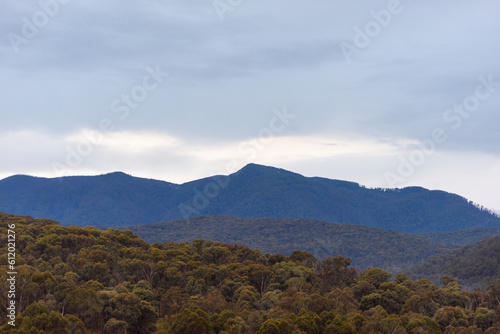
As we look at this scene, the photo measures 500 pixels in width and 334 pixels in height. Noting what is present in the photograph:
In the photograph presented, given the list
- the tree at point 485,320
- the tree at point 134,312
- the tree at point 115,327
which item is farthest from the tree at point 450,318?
the tree at point 115,327

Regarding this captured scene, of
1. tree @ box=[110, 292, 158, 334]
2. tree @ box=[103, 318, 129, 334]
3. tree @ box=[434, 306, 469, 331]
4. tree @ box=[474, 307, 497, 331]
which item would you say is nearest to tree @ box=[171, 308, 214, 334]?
tree @ box=[103, 318, 129, 334]

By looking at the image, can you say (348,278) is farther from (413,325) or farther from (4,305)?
(4,305)

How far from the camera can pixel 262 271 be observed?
89.0 metres

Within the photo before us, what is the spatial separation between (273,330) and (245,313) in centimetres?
861

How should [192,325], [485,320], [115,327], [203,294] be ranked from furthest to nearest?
1. [203,294]
2. [485,320]
3. [115,327]
4. [192,325]

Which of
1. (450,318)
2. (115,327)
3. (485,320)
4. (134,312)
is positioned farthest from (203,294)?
(485,320)

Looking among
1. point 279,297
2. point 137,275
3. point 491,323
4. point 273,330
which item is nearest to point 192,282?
point 137,275

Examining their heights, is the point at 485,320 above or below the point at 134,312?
below

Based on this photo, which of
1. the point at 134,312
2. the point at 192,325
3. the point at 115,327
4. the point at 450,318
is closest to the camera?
the point at 192,325

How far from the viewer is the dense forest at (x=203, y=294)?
62.4 metres

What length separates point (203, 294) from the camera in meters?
82.4

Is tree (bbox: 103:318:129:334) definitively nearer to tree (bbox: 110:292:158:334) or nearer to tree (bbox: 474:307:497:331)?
tree (bbox: 110:292:158:334)

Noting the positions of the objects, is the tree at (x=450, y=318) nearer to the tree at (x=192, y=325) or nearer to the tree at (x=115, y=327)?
the tree at (x=192, y=325)

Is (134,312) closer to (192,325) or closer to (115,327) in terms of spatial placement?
(115,327)
